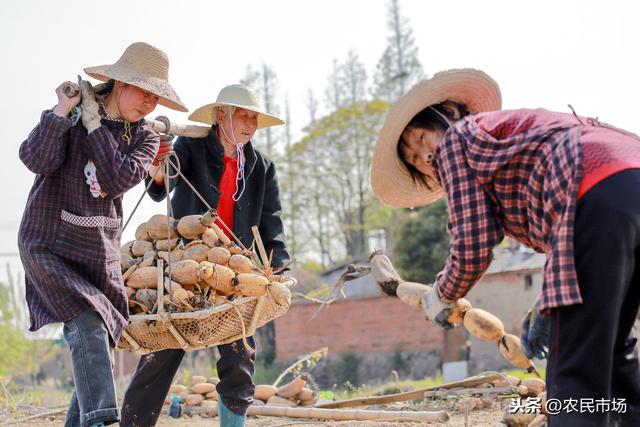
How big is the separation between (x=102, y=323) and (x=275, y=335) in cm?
2079

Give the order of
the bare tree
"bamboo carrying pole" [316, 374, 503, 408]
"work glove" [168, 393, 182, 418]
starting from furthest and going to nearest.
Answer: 1. the bare tree
2. "work glove" [168, 393, 182, 418]
3. "bamboo carrying pole" [316, 374, 503, 408]

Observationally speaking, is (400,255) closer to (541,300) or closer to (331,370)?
(331,370)

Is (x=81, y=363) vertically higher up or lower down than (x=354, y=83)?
lower down

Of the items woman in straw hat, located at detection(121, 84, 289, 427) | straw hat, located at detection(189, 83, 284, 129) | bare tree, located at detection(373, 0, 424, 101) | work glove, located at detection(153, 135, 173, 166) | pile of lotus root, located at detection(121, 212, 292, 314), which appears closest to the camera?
pile of lotus root, located at detection(121, 212, 292, 314)

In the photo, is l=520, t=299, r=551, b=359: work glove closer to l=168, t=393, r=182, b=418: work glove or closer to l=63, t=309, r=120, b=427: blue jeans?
l=63, t=309, r=120, b=427: blue jeans

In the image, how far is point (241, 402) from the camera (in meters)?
4.20

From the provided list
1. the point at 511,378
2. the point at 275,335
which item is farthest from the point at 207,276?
the point at 275,335

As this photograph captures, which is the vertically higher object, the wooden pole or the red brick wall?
the wooden pole

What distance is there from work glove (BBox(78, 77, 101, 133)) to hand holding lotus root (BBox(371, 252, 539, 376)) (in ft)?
4.59

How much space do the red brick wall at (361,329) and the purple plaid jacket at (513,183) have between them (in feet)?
60.0

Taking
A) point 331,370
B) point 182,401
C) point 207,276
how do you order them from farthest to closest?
point 331,370
point 182,401
point 207,276

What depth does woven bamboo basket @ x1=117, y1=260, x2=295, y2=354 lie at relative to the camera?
3.45 m

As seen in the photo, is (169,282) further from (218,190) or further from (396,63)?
(396,63)

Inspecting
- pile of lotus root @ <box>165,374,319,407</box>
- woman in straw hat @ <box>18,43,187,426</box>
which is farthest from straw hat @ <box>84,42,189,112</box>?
pile of lotus root @ <box>165,374,319,407</box>
